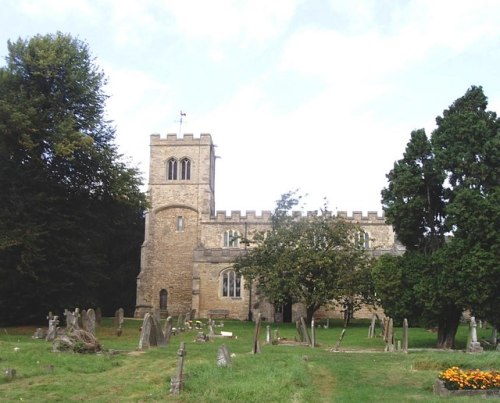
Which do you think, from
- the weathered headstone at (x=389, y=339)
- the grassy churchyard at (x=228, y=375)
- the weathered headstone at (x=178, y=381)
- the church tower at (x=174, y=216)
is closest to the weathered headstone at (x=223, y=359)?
the grassy churchyard at (x=228, y=375)

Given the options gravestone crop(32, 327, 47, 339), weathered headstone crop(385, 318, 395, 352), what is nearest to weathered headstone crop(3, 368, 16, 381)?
gravestone crop(32, 327, 47, 339)

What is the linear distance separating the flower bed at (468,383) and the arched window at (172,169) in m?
39.6

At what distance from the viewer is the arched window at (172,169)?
5025cm

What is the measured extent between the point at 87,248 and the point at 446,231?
55.1 feet

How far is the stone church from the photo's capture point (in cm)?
4394

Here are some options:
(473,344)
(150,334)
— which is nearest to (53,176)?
(150,334)

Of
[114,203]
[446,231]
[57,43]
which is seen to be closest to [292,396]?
[446,231]

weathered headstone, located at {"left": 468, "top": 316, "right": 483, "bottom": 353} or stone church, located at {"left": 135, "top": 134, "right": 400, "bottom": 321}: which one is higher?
stone church, located at {"left": 135, "top": 134, "right": 400, "bottom": 321}

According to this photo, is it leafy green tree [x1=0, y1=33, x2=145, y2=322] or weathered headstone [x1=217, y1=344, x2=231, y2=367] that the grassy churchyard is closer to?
weathered headstone [x1=217, y1=344, x2=231, y2=367]

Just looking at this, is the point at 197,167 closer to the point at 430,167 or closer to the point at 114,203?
the point at 114,203

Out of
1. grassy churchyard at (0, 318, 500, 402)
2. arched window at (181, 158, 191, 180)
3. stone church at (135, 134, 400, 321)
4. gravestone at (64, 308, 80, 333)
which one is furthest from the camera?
arched window at (181, 158, 191, 180)

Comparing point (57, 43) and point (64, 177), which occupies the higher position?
point (57, 43)

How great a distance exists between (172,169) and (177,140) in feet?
7.95

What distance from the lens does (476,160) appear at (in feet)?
70.0
